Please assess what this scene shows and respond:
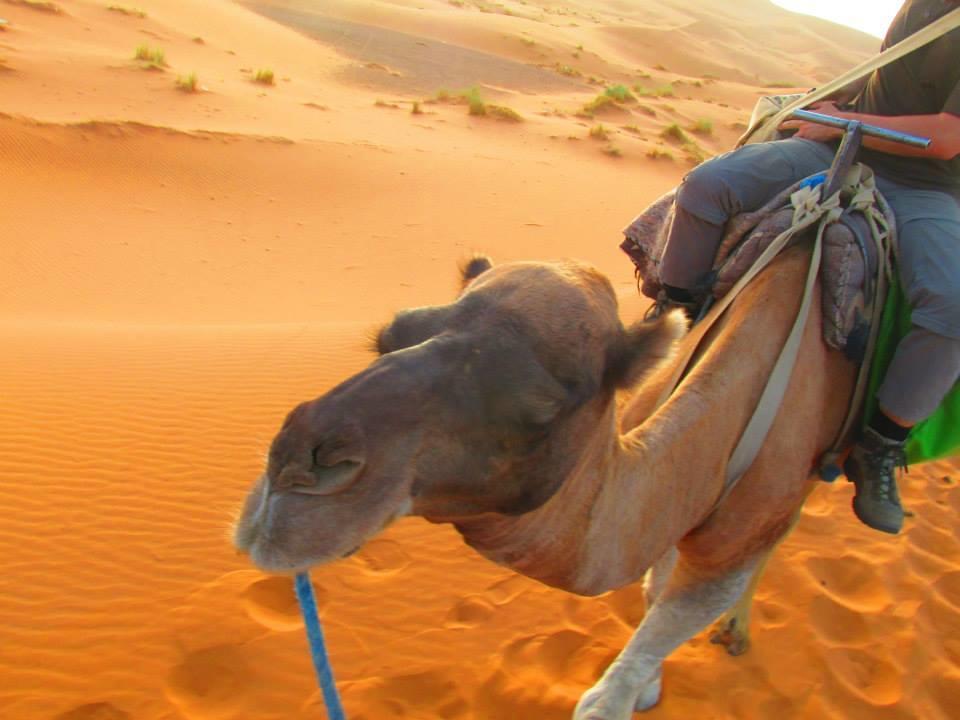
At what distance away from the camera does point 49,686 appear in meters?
3.26

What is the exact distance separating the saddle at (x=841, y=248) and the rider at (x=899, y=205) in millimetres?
83

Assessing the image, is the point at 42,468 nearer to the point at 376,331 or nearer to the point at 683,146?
the point at 376,331

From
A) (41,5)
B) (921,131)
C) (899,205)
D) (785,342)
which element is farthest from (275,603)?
(41,5)

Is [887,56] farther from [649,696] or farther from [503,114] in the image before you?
[503,114]

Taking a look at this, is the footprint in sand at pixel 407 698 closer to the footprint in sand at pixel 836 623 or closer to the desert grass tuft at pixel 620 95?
the footprint in sand at pixel 836 623

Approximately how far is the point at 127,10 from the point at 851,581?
92.5 ft

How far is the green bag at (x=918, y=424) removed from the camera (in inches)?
112

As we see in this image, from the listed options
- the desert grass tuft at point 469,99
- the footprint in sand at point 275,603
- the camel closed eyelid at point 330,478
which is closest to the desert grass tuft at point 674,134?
the desert grass tuft at point 469,99

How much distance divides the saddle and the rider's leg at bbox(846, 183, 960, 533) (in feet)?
0.35

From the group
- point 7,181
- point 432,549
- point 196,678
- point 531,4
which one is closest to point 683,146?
point 7,181

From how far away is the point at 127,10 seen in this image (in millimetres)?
24875

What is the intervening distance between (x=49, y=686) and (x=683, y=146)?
2170 centimetres

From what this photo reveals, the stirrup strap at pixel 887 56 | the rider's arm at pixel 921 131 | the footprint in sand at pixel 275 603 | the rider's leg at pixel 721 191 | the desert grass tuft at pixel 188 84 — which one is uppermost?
the stirrup strap at pixel 887 56

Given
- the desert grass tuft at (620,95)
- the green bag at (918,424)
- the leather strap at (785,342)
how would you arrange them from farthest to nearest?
1. the desert grass tuft at (620,95)
2. the green bag at (918,424)
3. the leather strap at (785,342)
